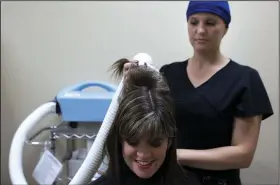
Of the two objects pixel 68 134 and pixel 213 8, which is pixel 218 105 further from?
pixel 68 134

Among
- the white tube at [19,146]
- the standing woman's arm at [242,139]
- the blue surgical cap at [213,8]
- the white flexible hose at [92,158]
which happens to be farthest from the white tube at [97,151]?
the blue surgical cap at [213,8]

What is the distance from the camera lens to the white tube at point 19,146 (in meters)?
0.89

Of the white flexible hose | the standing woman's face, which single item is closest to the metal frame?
the white flexible hose

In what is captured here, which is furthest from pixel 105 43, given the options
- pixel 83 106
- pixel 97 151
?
pixel 97 151

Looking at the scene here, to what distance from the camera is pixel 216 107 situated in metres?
1.02

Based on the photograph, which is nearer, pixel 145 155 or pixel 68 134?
pixel 145 155

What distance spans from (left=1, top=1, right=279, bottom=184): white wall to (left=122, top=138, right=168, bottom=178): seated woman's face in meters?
0.73

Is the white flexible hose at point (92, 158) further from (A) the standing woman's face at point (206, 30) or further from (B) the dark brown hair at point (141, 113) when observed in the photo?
(A) the standing woman's face at point (206, 30)

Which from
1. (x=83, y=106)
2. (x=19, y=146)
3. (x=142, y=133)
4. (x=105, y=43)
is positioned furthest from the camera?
(x=105, y=43)

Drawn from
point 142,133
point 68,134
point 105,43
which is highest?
point 105,43

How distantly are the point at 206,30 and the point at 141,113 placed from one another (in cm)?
41

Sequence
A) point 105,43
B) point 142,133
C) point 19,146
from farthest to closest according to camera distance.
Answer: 1. point 105,43
2. point 19,146
3. point 142,133

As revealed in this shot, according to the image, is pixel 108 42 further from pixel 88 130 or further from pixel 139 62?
pixel 139 62

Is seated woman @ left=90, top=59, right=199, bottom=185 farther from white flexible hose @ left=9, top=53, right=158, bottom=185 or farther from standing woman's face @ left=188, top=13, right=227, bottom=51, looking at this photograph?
standing woman's face @ left=188, top=13, right=227, bottom=51
